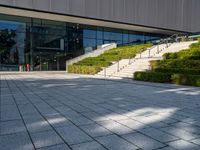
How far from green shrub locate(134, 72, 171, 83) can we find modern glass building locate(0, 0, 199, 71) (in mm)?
16625

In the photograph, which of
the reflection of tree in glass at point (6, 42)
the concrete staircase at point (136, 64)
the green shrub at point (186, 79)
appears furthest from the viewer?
the reflection of tree in glass at point (6, 42)

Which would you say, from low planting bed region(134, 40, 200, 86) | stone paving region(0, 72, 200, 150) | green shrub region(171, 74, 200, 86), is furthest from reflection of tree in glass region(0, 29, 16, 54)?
stone paving region(0, 72, 200, 150)

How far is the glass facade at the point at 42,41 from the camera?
28.7 meters

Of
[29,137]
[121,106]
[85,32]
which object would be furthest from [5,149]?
[85,32]

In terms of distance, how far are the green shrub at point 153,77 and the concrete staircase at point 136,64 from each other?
7.48 ft

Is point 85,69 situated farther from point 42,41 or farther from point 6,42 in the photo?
point 6,42

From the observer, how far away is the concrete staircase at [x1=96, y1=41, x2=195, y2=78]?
19812mm

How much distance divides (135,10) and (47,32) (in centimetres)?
1354

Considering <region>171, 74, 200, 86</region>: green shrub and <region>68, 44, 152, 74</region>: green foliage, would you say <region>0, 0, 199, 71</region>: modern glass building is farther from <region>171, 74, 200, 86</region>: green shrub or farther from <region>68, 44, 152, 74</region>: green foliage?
<region>171, 74, 200, 86</region>: green shrub

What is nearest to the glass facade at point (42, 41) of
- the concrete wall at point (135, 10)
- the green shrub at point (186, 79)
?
the concrete wall at point (135, 10)

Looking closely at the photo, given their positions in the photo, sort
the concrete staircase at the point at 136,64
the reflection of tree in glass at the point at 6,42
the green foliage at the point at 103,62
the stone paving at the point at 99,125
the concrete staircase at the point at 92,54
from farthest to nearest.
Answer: the concrete staircase at the point at 92,54
the reflection of tree in glass at the point at 6,42
the green foliage at the point at 103,62
the concrete staircase at the point at 136,64
the stone paving at the point at 99,125

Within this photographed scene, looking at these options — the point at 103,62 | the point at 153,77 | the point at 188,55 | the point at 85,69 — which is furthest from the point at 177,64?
the point at 85,69

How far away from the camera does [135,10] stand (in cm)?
3459

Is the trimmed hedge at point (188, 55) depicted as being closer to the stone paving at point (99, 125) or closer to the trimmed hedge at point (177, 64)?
the trimmed hedge at point (177, 64)
